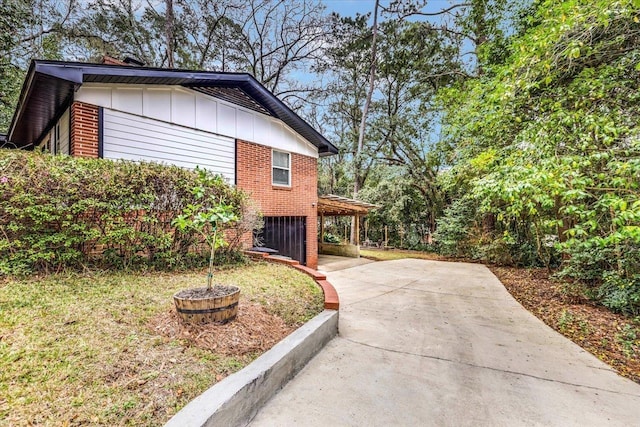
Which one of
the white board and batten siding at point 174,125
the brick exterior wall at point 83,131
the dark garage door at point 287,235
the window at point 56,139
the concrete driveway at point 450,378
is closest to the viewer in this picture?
the concrete driveway at point 450,378

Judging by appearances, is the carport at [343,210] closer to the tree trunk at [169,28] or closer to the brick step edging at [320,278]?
the brick step edging at [320,278]

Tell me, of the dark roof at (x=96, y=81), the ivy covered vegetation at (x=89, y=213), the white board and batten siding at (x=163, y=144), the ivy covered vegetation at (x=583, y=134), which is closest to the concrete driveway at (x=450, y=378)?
the ivy covered vegetation at (x=583, y=134)

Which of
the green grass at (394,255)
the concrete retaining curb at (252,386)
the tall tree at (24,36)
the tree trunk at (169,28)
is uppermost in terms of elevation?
the tree trunk at (169,28)

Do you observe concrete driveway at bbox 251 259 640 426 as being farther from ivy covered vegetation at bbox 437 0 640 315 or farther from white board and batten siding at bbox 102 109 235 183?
white board and batten siding at bbox 102 109 235 183

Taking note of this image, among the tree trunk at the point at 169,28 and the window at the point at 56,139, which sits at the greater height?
the tree trunk at the point at 169,28

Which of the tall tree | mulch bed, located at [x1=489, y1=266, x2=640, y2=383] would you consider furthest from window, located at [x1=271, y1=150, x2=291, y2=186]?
the tall tree

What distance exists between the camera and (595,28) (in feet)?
14.5

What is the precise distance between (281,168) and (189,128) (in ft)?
10.3

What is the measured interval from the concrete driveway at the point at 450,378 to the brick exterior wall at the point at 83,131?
596 centimetres

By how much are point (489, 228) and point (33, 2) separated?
22.4 m

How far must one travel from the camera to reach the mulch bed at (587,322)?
3898mm

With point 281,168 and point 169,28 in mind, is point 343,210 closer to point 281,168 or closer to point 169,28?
point 281,168

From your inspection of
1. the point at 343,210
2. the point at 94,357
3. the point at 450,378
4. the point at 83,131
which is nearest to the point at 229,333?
the point at 94,357

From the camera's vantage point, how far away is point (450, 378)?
319 cm
